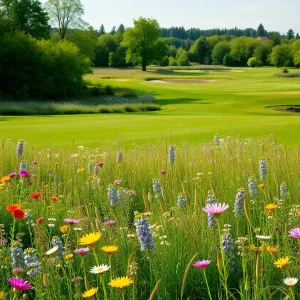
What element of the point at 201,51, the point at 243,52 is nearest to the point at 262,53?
the point at 243,52

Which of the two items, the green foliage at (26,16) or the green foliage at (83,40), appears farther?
the green foliage at (83,40)

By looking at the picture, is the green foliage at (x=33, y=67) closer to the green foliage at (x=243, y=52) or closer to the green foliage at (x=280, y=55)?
the green foliage at (x=280, y=55)

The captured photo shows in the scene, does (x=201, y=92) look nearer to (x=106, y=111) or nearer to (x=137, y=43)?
(x=106, y=111)

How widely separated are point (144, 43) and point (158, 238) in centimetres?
8705

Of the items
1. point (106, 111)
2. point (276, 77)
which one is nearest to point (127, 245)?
point (106, 111)

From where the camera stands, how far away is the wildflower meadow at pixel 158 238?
2861mm

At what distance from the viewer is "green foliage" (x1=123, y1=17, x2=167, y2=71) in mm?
89125

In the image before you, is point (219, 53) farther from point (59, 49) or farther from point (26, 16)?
point (59, 49)

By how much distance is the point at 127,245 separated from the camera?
165 inches

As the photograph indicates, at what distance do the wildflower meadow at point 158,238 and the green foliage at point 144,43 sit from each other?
81.8 m

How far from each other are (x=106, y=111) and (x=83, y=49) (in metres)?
29.6

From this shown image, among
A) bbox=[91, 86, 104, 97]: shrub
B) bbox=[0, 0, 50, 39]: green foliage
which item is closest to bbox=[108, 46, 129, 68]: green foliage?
bbox=[0, 0, 50, 39]: green foliage

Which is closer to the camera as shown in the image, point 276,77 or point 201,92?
point 201,92

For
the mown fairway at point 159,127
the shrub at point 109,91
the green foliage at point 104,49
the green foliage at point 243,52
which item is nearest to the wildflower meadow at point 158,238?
the mown fairway at point 159,127
